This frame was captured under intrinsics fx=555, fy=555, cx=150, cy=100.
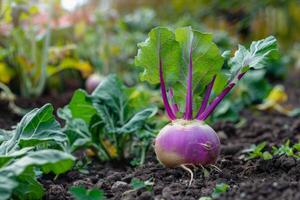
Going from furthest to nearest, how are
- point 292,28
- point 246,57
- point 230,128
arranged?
point 292,28
point 230,128
point 246,57

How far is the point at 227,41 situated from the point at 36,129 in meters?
4.32

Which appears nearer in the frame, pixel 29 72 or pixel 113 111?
pixel 113 111

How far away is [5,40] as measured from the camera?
4.22m

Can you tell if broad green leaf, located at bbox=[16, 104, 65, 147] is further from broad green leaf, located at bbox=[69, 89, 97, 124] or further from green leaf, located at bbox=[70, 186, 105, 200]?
broad green leaf, located at bbox=[69, 89, 97, 124]

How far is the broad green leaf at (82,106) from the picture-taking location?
95.8 inches

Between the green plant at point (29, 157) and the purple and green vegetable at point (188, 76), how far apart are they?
1.36 ft

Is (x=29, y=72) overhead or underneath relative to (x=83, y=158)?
overhead

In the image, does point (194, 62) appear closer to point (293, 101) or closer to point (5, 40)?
point (5, 40)

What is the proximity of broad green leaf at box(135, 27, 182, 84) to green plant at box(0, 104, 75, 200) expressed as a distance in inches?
16.3

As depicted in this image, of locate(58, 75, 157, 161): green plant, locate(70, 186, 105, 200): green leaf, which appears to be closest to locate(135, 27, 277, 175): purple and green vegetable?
locate(58, 75, 157, 161): green plant

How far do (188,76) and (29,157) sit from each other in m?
0.79

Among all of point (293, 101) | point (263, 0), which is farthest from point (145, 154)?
point (263, 0)

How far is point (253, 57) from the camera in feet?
6.79

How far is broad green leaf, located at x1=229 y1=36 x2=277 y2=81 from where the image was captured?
204 centimetres
